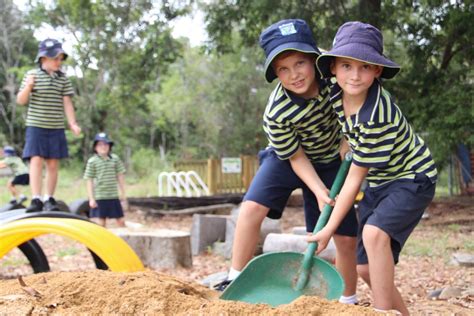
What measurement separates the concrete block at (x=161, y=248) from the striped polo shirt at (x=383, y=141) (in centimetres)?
334

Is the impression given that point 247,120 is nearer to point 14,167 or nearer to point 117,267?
point 14,167

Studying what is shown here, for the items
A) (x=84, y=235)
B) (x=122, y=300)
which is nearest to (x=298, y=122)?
(x=122, y=300)

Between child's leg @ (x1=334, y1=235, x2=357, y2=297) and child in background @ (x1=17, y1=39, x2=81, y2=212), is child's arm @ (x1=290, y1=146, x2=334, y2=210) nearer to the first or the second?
child's leg @ (x1=334, y1=235, x2=357, y2=297)

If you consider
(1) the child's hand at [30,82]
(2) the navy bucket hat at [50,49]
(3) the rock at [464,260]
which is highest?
(2) the navy bucket hat at [50,49]

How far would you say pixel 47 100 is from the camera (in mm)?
5270

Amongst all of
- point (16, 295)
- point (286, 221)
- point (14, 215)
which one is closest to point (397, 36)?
point (286, 221)

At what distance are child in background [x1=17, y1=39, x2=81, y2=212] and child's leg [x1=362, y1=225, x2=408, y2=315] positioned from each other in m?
3.28

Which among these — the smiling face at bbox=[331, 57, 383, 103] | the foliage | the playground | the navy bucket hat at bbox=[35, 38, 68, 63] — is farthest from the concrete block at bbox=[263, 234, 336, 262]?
the foliage

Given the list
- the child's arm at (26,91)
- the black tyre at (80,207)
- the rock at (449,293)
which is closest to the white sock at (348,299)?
the rock at (449,293)

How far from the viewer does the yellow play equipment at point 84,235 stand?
3557mm

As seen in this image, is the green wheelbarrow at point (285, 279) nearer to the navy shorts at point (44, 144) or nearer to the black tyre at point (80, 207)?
the navy shorts at point (44, 144)

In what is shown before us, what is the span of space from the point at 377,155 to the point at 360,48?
1.49 feet

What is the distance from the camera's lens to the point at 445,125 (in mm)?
8523

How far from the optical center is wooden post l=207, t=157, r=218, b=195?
15672 mm
